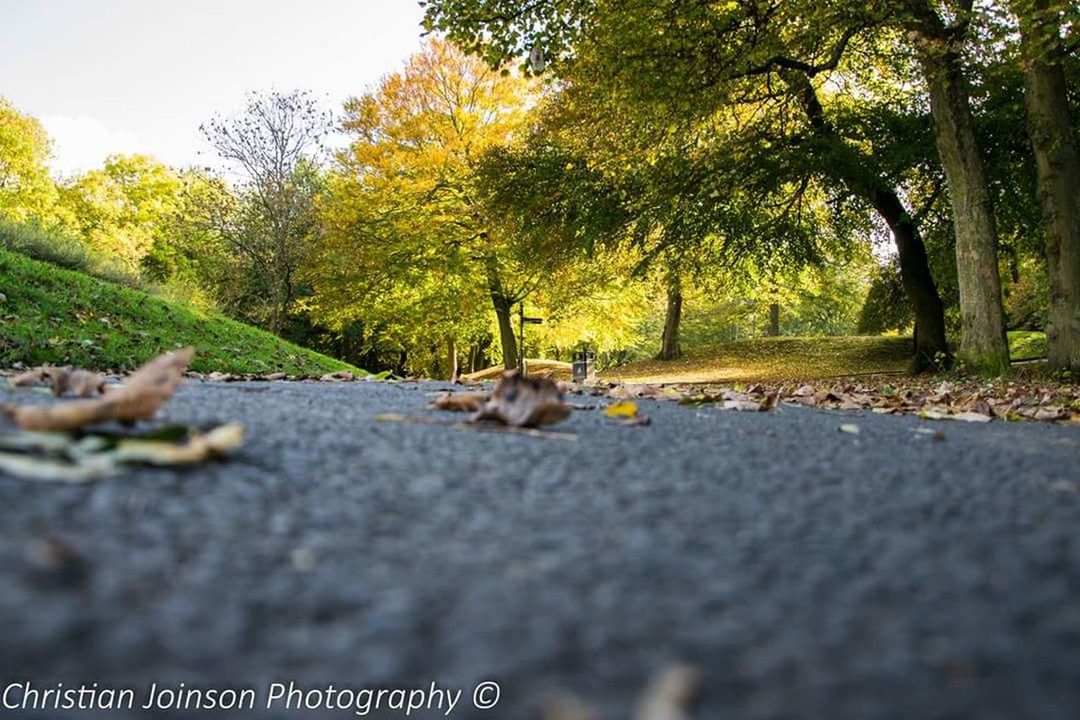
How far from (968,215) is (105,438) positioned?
35.2ft

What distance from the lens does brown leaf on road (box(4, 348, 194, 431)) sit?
1.18 meters

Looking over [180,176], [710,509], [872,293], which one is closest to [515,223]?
[872,293]

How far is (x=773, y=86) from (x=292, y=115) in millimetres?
14765

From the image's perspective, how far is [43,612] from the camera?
1.79ft

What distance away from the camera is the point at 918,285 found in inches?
563

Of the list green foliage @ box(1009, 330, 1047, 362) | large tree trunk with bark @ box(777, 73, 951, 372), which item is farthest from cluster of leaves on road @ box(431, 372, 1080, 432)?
green foliage @ box(1009, 330, 1047, 362)

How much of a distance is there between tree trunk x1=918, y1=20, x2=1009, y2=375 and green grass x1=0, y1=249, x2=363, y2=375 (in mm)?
9079

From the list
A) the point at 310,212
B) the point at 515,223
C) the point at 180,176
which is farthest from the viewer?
the point at 180,176

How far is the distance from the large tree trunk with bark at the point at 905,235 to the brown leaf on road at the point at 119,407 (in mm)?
13027

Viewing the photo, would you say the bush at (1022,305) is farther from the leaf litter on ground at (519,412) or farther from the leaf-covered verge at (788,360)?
the leaf litter on ground at (519,412)

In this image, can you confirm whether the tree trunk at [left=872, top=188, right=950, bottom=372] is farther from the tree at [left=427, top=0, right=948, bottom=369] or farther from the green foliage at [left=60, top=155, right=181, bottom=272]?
the green foliage at [left=60, top=155, right=181, bottom=272]

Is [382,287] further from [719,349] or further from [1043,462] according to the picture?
[1043,462]

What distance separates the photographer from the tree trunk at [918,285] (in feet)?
45.7
